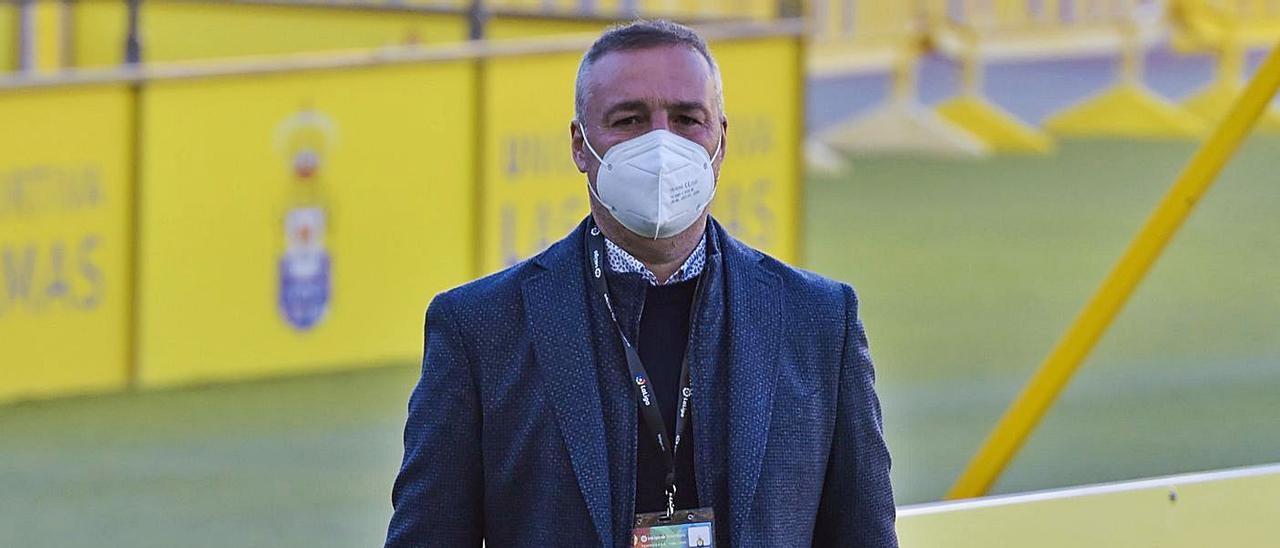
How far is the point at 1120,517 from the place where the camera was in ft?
13.7

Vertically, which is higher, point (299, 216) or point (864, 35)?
point (864, 35)

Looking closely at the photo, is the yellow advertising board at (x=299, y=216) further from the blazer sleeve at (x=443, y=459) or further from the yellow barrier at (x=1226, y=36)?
the yellow barrier at (x=1226, y=36)

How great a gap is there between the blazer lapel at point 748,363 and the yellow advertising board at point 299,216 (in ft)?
17.3

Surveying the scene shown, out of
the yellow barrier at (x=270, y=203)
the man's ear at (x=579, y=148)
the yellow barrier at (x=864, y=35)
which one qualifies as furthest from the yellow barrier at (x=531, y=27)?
Result: the man's ear at (x=579, y=148)

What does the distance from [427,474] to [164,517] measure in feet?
13.2

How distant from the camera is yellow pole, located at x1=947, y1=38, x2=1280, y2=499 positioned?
14.7 ft

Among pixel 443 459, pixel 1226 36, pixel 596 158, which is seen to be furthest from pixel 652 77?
pixel 1226 36

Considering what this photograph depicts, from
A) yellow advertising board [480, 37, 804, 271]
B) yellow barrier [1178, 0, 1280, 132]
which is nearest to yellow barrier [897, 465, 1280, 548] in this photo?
yellow advertising board [480, 37, 804, 271]

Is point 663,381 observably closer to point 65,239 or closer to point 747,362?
point 747,362

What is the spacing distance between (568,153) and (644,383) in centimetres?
596

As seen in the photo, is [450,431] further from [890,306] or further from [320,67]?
[890,306]

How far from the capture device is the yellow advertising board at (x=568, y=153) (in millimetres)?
8273

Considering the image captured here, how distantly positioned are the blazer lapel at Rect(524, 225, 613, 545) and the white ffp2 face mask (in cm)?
9

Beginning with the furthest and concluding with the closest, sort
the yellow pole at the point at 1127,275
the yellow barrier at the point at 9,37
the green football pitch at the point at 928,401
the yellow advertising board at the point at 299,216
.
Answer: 1. the yellow barrier at the point at 9,37
2. the yellow advertising board at the point at 299,216
3. the green football pitch at the point at 928,401
4. the yellow pole at the point at 1127,275
